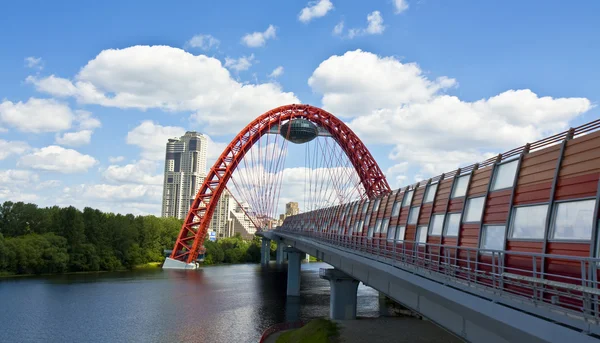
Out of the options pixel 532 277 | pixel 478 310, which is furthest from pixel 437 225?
pixel 532 277

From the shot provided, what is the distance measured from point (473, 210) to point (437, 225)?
292cm

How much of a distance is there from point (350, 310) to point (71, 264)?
2044 inches

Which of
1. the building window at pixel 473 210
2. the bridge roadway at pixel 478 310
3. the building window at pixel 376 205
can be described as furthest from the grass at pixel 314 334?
the building window at pixel 473 210

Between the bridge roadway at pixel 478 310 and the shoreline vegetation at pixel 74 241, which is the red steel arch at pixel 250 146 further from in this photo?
the bridge roadway at pixel 478 310

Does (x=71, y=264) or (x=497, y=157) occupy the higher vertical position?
(x=497, y=157)

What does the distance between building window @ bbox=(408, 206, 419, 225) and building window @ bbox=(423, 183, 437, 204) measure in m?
0.90

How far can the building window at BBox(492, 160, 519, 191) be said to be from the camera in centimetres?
1276

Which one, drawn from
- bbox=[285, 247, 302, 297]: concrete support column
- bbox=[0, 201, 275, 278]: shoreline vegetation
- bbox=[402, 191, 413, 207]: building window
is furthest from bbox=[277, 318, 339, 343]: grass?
bbox=[0, 201, 275, 278]: shoreline vegetation

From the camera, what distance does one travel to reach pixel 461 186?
52.0 feet

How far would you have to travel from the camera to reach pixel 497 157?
551 inches

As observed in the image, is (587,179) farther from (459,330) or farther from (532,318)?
(459,330)

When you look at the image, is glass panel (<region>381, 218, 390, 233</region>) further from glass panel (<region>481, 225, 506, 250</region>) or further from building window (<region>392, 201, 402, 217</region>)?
glass panel (<region>481, 225, 506, 250</region>)

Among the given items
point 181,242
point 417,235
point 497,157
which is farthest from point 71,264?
point 497,157

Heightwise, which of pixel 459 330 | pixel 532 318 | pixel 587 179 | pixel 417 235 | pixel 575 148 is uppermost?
pixel 575 148
